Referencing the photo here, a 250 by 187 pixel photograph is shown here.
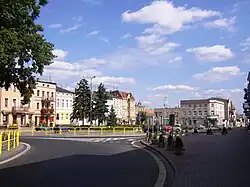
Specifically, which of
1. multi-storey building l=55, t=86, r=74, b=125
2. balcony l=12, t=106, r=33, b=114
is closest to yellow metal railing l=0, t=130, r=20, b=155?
balcony l=12, t=106, r=33, b=114

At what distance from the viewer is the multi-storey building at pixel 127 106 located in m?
156

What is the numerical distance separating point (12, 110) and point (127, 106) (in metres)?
80.8

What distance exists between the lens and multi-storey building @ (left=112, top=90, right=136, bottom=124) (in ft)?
512

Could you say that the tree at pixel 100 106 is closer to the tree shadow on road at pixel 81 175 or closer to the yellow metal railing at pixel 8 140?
the yellow metal railing at pixel 8 140

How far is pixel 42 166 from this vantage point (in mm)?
16297

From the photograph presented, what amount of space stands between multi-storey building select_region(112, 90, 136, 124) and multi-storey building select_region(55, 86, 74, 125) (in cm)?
4648

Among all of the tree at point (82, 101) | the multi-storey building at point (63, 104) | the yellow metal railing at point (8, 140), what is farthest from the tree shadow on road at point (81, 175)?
the multi-storey building at point (63, 104)

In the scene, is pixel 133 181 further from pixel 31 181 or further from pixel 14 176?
pixel 14 176

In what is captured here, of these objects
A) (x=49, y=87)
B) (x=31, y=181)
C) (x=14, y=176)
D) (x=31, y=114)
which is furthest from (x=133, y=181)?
(x=49, y=87)

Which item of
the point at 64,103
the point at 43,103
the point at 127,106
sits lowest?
the point at 43,103

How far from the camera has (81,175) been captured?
44.1ft

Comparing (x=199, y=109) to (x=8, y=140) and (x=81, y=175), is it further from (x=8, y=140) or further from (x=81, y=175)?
(x=81, y=175)

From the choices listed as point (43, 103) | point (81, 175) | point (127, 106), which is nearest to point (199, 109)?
point (127, 106)

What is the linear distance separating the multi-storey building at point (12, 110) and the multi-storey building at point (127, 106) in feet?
223
